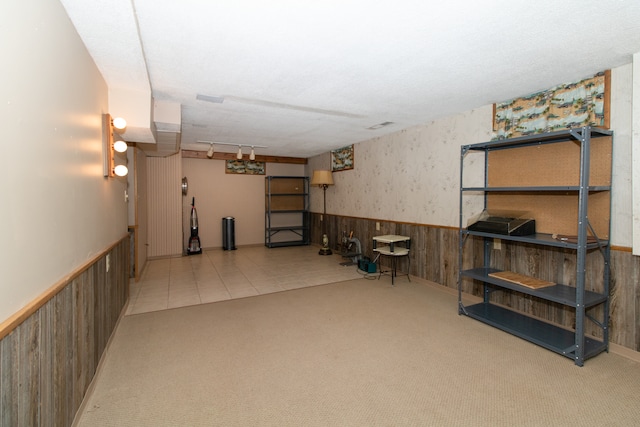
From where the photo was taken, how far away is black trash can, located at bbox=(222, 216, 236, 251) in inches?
286

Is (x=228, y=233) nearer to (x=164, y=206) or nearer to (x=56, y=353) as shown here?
(x=164, y=206)

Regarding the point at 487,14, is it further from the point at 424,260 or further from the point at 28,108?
the point at 424,260

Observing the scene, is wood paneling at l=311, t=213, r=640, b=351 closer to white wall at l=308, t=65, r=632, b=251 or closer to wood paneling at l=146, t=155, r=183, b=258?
white wall at l=308, t=65, r=632, b=251

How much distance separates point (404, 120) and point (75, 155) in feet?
12.1

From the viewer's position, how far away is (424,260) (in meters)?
4.45

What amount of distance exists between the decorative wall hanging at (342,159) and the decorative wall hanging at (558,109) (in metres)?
3.07

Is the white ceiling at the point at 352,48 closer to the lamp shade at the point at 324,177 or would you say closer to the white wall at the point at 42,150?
the white wall at the point at 42,150

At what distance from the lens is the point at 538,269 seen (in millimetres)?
3092

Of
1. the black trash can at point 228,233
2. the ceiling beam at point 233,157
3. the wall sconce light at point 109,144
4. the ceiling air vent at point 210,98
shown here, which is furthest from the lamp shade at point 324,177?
the wall sconce light at point 109,144

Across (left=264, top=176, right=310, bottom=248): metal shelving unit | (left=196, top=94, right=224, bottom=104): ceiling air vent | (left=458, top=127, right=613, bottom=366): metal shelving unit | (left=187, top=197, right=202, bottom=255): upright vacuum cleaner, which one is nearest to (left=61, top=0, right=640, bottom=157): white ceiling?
(left=196, top=94, right=224, bottom=104): ceiling air vent

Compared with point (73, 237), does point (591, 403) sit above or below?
below

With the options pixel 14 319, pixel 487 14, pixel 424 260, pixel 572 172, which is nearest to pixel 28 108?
pixel 14 319

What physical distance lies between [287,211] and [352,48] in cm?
598

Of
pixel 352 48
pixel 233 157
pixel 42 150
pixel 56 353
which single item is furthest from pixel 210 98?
pixel 233 157
